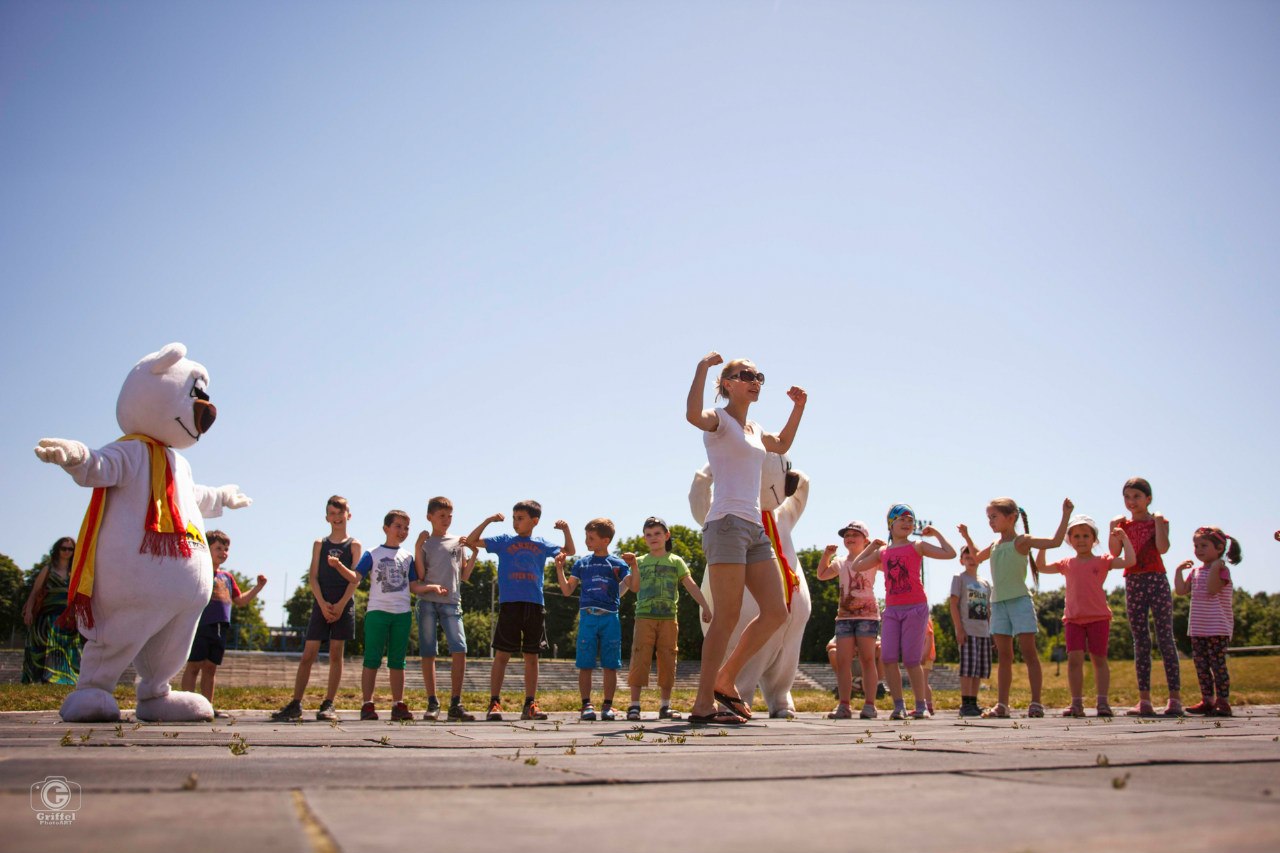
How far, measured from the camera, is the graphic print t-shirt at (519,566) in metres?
8.82

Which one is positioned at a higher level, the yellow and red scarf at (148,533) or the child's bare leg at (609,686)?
the yellow and red scarf at (148,533)

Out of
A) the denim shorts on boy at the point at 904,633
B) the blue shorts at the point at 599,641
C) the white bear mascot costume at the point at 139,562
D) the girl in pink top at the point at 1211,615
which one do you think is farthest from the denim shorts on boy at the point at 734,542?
the girl in pink top at the point at 1211,615

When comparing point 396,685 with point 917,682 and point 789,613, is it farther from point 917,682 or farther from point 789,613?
point 917,682

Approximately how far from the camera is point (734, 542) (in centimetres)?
630

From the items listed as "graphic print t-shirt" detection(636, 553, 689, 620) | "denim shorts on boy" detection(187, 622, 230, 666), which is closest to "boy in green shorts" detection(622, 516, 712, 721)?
"graphic print t-shirt" detection(636, 553, 689, 620)

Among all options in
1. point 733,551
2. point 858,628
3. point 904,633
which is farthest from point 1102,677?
point 733,551

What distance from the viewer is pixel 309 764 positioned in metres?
3.32

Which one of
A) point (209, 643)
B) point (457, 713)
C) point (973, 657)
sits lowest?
point (457, 713)

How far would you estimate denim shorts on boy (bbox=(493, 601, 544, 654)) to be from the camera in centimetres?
856

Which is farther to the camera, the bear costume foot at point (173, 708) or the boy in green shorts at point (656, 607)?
the boy in green shorts at point (656, 607)

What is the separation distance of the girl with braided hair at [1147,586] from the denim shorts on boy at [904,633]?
238 centimetres

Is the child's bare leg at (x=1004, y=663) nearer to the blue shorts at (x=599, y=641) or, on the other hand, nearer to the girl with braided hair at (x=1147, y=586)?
the girl with braided hair at (x=1147, y=586)

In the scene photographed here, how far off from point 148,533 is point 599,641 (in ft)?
12.3

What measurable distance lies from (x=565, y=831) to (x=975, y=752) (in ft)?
7.93
